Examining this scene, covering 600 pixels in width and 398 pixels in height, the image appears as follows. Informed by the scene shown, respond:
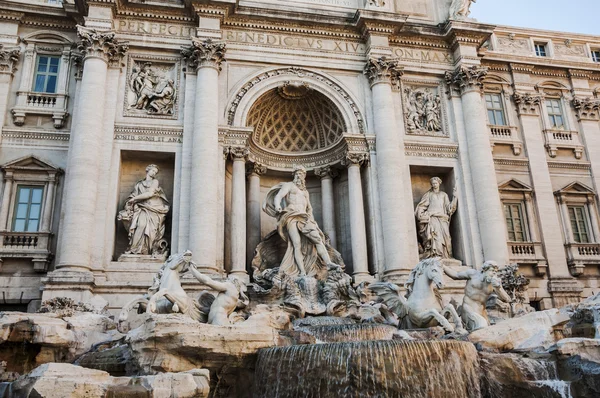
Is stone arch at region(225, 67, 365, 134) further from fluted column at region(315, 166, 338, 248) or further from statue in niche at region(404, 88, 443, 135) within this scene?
statue in niche at region(404, 88, 443, 135)

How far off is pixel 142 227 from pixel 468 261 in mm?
10765

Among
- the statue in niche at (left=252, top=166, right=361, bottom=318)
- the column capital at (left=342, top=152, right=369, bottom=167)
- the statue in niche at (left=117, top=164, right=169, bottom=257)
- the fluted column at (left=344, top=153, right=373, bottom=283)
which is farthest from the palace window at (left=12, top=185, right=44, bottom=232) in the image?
the column capital at (left=342, top=152, right=369, bottom=167)

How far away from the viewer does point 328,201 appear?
1872 cm

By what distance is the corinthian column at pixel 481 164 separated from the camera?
17.4m

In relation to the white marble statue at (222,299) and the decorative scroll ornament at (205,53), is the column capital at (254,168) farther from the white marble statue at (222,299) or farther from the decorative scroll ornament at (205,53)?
the white marble statue at (222,299)

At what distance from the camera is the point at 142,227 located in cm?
1577

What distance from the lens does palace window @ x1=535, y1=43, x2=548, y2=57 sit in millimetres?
22844

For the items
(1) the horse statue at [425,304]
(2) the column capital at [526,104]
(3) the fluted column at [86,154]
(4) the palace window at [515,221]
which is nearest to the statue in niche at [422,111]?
(2) the column capital at [526,104]

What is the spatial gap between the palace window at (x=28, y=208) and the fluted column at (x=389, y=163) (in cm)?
1098

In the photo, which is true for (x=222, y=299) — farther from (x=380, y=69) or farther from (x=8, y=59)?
(x=8, y=59)

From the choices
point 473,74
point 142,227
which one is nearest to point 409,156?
point 473,74

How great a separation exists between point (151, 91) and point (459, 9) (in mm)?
12050

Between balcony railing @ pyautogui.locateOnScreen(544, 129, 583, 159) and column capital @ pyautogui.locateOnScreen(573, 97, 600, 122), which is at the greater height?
column capital @ pyautogui.locateOnScreen(573, 97, 600, 122)

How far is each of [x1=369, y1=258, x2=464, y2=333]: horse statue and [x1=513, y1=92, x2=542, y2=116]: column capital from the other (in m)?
11.4
